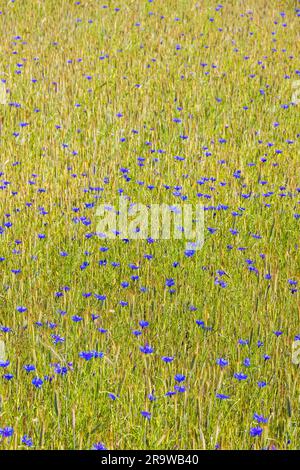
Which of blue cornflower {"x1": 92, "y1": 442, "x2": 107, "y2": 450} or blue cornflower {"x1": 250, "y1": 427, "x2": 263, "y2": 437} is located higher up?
blue cornflower {"x1": 250, "y1": 427, "x2": 263, "y2": 437}

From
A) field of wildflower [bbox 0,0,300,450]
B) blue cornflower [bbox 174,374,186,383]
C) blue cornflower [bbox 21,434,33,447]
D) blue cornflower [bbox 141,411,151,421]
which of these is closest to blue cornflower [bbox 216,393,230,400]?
field of wildflower [bbox 0,0,300,450]

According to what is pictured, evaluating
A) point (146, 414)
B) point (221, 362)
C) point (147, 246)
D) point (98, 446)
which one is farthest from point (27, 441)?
point (147, 246)

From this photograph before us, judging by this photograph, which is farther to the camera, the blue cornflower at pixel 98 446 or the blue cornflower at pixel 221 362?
the blue cornflower at pixel 221 362

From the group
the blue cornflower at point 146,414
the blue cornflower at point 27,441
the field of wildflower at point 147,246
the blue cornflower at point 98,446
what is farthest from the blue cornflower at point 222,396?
the blue cornflower at point 27,441

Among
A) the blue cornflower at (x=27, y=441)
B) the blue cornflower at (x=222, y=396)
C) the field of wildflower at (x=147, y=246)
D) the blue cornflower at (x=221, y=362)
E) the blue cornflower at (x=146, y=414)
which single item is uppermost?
the field of wildflower at (x=147, y=246)

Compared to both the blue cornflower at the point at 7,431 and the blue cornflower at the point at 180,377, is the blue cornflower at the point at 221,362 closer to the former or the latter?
the blue cornflower at the point at 180,377

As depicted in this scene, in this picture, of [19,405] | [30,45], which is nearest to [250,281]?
[19,405]

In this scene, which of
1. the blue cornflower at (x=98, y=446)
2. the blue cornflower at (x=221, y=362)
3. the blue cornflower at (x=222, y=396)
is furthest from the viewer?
the blue cornflower at (x=221, y=362)

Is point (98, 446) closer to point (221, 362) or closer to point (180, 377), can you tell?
point (180, 377)

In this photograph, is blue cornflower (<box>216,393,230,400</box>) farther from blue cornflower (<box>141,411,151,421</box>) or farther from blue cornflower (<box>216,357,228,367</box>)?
blue cornflower (<box>141,411,151,421</box>)
